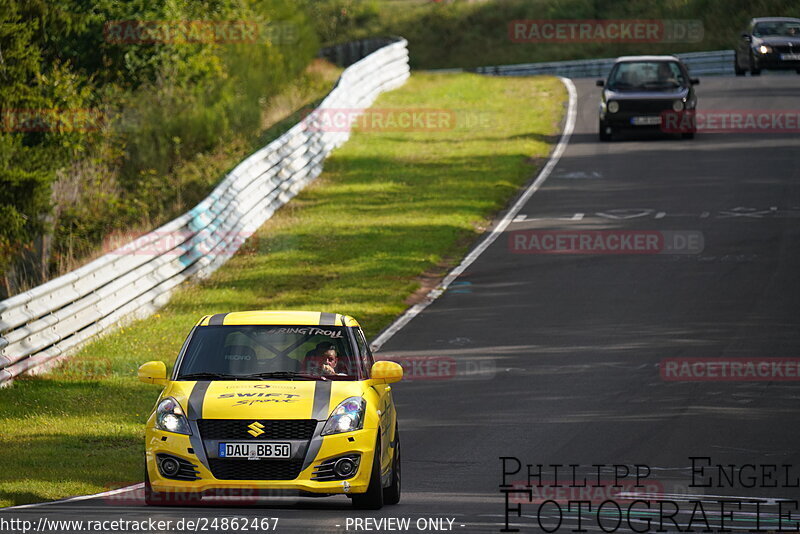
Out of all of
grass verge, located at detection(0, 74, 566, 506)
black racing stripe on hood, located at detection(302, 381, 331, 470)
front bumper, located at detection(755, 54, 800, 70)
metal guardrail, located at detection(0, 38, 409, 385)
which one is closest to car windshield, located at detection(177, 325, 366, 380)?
black racing stripe on hood, located at detection(302, 381, 331, 470)

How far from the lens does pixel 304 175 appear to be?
100ft

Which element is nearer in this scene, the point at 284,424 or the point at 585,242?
the point at 284,424

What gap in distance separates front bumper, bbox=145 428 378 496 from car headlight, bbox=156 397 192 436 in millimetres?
53

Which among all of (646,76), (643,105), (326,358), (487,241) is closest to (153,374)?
(326,358)

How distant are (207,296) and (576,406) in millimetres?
8685

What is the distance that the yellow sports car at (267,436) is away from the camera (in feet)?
31.3

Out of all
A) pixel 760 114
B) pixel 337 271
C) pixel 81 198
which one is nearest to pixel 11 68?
pixel 81 198

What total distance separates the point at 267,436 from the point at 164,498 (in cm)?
90

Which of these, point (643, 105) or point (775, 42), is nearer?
point (643, 105)

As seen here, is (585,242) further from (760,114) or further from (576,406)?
(760,114)

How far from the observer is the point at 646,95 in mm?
32688

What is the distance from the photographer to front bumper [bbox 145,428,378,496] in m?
9.51

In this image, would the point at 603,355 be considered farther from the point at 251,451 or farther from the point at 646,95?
the point at 646,95

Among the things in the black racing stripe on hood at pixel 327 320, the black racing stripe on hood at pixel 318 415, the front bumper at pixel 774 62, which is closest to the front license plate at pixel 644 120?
the front bumper at pixel 774 62
